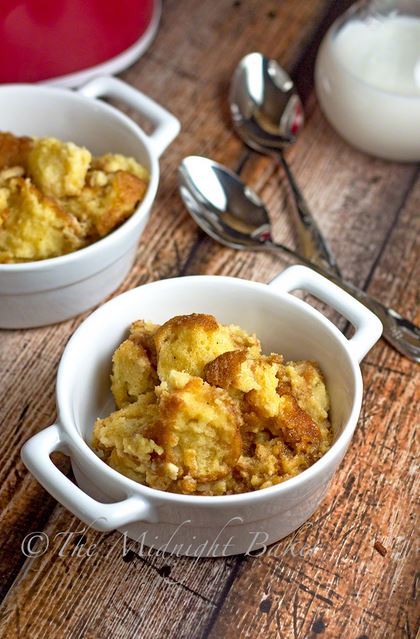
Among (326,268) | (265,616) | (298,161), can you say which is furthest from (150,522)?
(298,161)

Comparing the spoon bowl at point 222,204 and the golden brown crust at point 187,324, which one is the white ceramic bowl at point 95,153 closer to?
the spoon bowl at point 222,204

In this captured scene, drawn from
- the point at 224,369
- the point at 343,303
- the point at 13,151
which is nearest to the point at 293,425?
the point at 224,369

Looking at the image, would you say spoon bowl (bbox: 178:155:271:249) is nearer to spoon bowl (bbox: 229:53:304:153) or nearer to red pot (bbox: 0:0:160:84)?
spoon bowl (bbox: 229:53:304:153)

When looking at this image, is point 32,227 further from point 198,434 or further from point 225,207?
point 198,434

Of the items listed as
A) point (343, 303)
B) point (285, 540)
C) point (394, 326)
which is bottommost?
point (285, 540)

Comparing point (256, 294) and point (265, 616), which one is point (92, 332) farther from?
point (265, 616)

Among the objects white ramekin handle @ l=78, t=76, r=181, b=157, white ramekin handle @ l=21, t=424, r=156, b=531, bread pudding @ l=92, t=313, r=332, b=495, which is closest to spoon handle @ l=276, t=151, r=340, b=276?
white ramekin handle @ l=78, t=76, r=181, b=157
